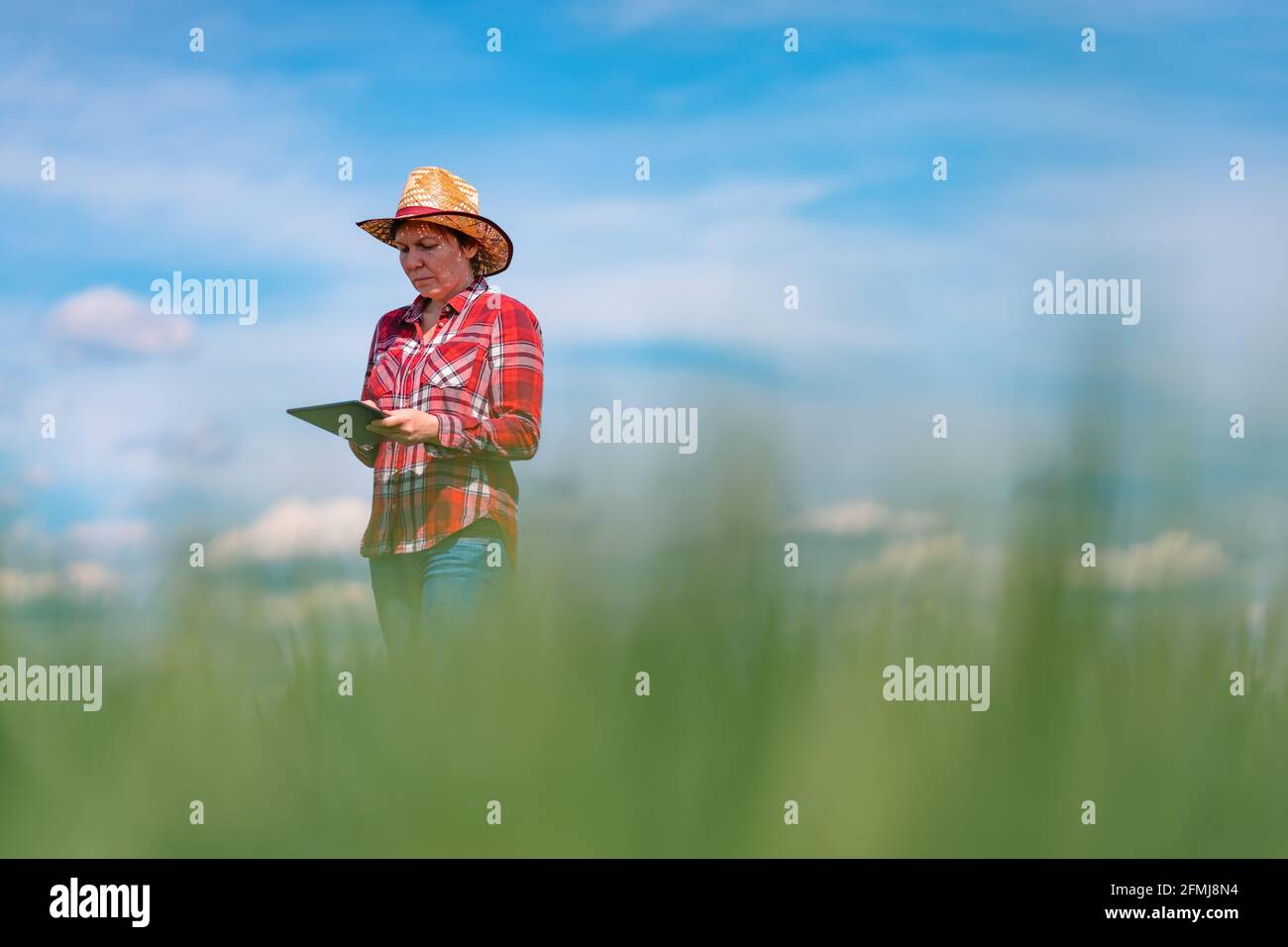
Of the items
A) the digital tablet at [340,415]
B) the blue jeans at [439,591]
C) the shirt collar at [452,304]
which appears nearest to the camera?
the digital tablet at [340,415]

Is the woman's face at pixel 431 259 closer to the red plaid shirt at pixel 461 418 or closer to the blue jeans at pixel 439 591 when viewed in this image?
the red plaid shirt at pixel 461 418

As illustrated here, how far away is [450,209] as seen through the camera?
454cm

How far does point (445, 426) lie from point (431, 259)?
0.78m

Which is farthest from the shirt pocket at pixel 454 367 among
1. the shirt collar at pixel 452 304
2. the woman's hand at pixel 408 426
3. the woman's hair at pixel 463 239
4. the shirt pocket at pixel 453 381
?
the woman's hair at pixel 463 239

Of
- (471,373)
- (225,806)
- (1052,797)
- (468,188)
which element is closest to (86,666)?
(225,806)

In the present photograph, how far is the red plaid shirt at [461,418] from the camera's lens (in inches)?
173

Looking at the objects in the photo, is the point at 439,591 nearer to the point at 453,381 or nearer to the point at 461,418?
the point at 461,418

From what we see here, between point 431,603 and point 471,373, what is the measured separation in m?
0.90

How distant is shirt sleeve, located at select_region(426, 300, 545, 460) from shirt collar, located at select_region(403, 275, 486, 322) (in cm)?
16

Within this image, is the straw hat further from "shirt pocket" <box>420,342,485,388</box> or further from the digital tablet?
the digital tablet

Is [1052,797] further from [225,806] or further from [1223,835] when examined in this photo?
[225,806]

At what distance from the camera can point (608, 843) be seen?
14.7ft

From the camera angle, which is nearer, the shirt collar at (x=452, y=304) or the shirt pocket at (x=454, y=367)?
the shirt pocket at (x=454, y=367)

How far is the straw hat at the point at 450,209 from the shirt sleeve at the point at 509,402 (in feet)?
0.94
